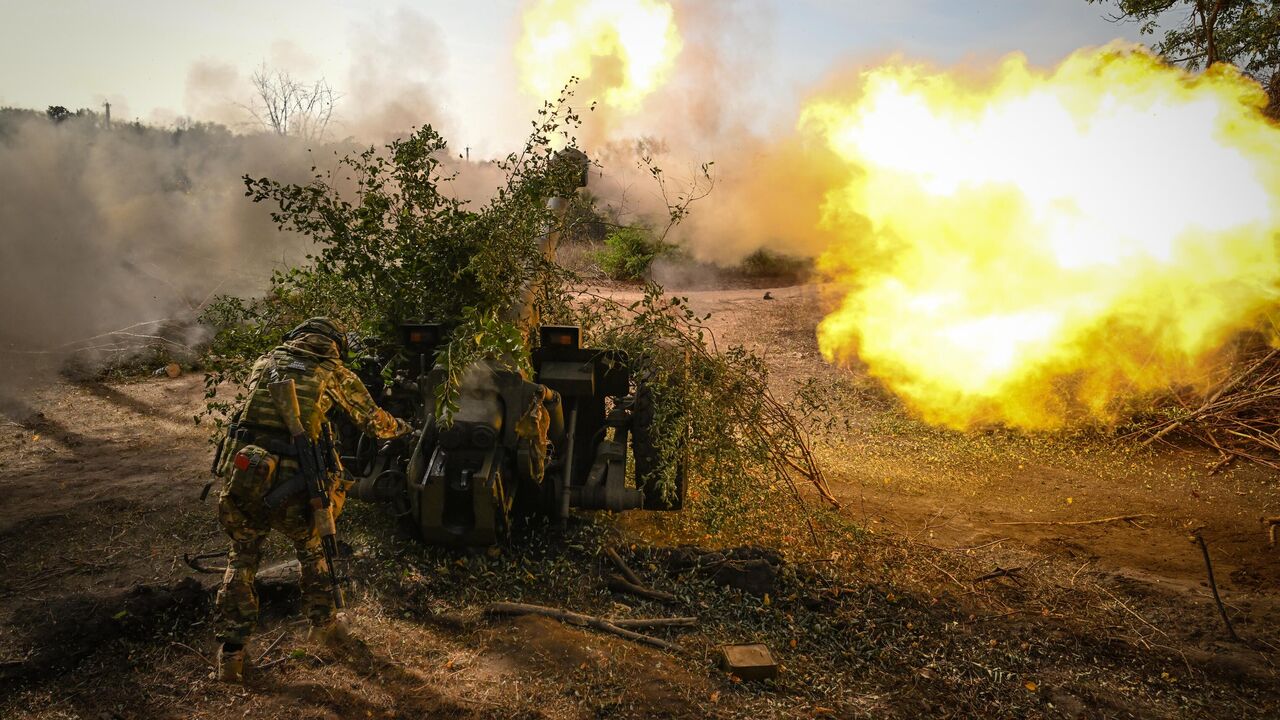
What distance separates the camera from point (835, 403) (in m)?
11.8

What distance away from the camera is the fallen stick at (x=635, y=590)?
18.4 feet

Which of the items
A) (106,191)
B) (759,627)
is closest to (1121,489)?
(759,627)

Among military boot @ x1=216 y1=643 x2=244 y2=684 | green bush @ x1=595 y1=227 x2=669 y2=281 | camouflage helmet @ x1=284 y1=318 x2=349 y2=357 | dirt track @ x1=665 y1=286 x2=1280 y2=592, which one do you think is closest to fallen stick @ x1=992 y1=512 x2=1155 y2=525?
dirt track @ x1=665 y1=286 x2=1280 y2=592

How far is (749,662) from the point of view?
15.4ft

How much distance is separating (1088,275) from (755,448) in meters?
6.31

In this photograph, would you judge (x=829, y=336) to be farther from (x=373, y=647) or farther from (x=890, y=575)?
(x=373, y=647)

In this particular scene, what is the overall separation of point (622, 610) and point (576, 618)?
1.34 ft

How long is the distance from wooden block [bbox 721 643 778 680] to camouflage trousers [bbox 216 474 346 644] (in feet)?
8.90

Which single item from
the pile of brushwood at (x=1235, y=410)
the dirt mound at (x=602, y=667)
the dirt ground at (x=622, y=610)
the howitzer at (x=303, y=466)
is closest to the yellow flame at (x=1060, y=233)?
the pile of brushwood at (x=1235, y=410)

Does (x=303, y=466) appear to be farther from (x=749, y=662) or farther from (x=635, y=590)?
(x=749, y=662)

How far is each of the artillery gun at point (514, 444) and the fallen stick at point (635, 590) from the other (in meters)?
0.79

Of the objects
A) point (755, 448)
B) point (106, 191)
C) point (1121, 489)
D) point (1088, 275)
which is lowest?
point (1121, 489)

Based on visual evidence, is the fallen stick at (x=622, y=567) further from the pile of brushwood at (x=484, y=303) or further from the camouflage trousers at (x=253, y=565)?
the camouflage trousers at (x=253, y=565)

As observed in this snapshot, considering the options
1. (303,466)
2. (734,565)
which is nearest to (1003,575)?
(734,565)
